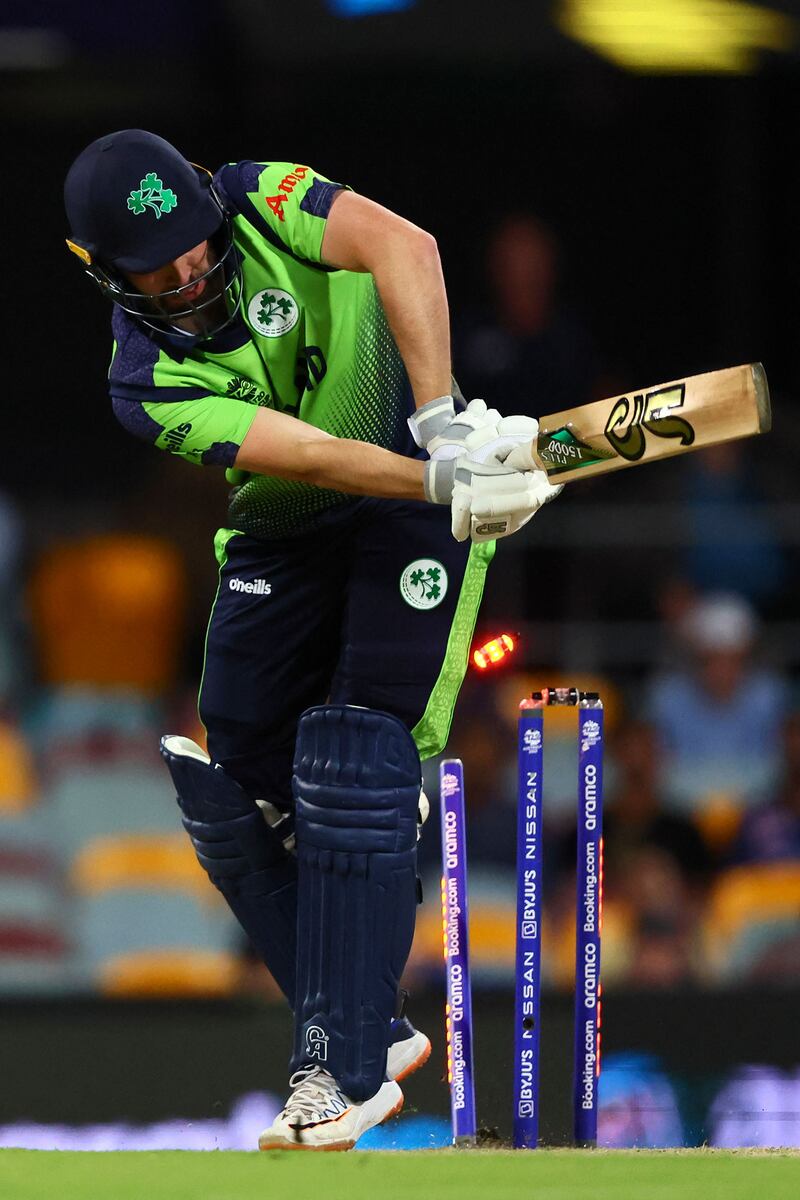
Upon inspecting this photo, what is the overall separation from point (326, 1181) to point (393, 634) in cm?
85

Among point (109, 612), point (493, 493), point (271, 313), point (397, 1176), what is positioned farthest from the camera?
point (109, 612)

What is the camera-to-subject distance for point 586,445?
264 cm

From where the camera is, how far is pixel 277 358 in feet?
9.70

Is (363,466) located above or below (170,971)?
above

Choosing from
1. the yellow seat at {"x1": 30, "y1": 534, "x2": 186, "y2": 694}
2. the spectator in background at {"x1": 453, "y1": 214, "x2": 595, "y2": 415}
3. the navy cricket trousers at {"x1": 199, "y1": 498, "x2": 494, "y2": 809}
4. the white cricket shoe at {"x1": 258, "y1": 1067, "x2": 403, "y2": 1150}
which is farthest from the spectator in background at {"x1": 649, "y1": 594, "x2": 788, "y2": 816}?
the white cricket shoe at {"x1": 258, "y1": 1067, "x2": 403, "y2": 1150}

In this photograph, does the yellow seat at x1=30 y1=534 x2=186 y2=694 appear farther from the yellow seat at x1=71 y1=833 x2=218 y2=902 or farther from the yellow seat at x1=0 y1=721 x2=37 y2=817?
the yellow seat at x1=71 y1=833 x2=218 y2=902

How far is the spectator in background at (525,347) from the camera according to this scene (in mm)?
5848

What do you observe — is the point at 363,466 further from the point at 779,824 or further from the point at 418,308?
the point at 779,824

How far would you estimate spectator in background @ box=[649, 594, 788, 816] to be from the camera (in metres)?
5.63

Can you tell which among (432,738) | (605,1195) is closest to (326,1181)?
(605,1195)

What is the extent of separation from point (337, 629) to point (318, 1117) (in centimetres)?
77

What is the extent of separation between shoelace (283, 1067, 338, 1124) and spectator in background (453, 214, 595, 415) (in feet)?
10.4

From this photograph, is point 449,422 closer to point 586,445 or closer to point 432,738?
point 586,445

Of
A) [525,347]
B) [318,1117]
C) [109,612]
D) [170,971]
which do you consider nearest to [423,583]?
[318,1117]
